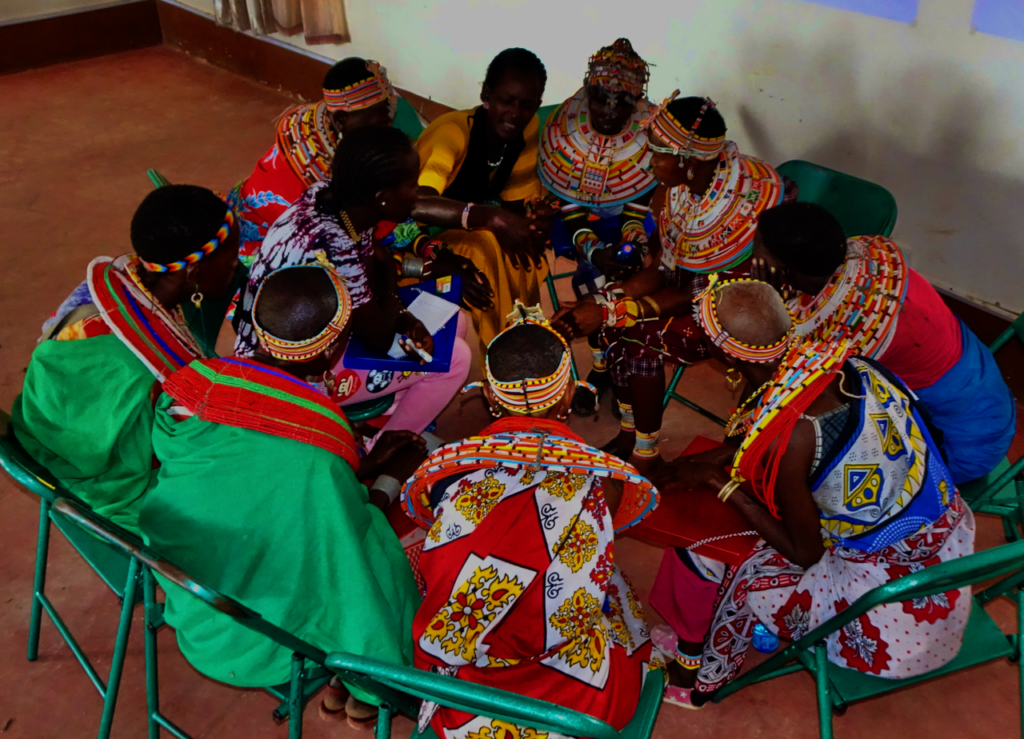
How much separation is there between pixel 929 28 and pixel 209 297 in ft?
9.78

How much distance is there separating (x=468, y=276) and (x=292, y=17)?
4586 mm

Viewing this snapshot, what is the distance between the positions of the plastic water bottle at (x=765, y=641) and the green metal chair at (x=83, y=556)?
69.4 inches

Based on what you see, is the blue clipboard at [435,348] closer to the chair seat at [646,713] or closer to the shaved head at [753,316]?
the shaved head at [753,316]

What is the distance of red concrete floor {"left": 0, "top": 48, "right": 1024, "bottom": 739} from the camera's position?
2.47m

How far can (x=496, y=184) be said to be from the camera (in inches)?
141

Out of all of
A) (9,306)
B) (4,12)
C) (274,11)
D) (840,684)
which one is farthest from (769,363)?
(4,12)

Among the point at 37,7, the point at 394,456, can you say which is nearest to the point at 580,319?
the point at 394,456

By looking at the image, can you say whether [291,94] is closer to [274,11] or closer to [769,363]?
[274,11]

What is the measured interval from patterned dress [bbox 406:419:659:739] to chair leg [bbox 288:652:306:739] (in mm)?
253

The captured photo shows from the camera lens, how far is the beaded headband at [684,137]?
2.85 metres

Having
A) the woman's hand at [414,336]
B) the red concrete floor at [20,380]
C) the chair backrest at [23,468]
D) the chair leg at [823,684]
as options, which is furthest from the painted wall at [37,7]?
the chair leg at [823,684]

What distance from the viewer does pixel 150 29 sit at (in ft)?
27.9

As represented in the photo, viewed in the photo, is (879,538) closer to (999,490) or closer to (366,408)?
(999,490)

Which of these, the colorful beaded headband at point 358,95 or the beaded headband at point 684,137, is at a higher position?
the beaded headband at point 684,137
